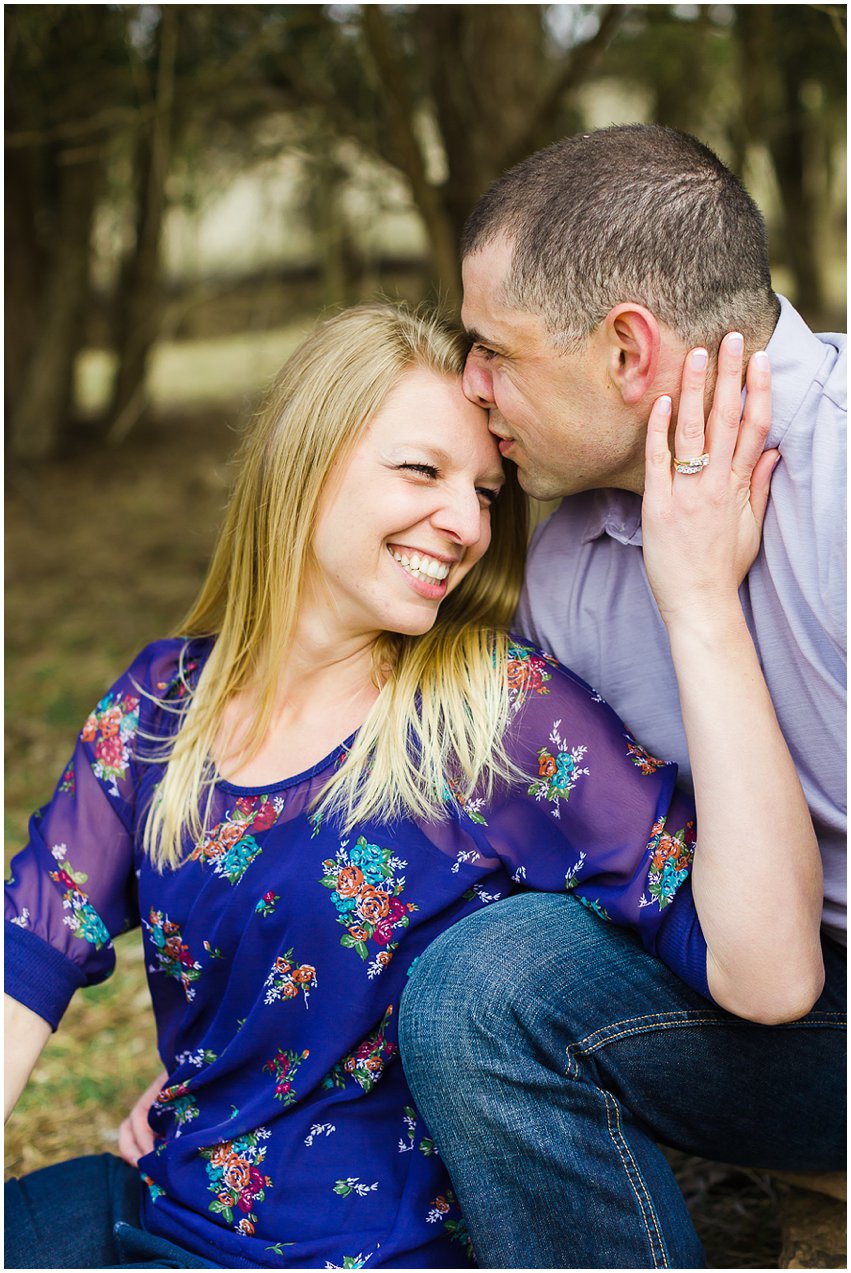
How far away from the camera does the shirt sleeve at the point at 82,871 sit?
6.74ft

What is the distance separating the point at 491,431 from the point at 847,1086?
1181 mm

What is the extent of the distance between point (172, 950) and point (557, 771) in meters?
0.68

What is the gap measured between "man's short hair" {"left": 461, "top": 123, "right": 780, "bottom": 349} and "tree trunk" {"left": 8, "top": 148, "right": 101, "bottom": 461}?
5.66m

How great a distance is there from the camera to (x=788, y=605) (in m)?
1.92

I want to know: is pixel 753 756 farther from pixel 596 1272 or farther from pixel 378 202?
pixel 378 202

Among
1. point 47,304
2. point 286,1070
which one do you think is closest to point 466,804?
point 286,1070

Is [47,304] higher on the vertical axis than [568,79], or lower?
lower

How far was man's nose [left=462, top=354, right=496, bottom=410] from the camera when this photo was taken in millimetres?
2057

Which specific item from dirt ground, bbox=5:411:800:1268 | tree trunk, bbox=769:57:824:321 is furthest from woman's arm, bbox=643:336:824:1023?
tree trunk, bbox=769:57:824:321

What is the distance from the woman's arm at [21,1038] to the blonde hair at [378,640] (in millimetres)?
321

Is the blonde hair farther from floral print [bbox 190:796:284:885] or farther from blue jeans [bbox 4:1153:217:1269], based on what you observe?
blue jeans [bbox 4:1153:217:1269]

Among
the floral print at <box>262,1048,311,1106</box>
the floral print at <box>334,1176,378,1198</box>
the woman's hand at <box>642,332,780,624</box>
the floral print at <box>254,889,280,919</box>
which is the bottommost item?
the floral print at <box>334,1176,378,1198</box>

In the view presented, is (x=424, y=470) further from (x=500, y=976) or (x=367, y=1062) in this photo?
(x=367, y=1062)

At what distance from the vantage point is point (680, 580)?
1853 millimetres
